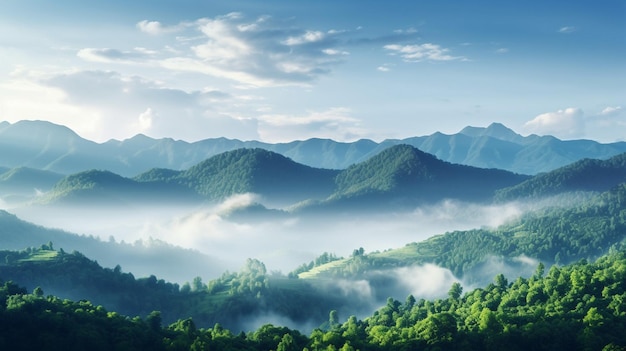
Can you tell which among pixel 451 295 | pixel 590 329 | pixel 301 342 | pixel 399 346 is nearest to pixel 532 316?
pixel 590 329

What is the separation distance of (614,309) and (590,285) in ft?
50.0

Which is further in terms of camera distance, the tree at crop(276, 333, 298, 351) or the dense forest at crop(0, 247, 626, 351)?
the tree at crop(276, 333, 298, 351)

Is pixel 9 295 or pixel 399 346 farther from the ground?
pixel 9 295

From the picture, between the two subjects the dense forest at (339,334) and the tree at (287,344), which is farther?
the tree at (287,344)

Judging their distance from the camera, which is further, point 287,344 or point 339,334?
point 339,334

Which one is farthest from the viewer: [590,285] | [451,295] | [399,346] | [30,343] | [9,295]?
[451,295]

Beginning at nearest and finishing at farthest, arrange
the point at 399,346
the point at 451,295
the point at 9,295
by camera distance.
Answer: the point at 399,346
the point at 9,295
the point at 451,295

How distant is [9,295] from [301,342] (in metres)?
54.1

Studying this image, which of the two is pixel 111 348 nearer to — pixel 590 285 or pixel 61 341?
pixel 61 341

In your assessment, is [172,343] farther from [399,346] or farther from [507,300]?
[507,300]

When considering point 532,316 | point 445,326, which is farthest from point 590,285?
point 445,326

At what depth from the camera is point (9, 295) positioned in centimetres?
12144

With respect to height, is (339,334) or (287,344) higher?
(339,334)

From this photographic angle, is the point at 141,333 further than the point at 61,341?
Yes
